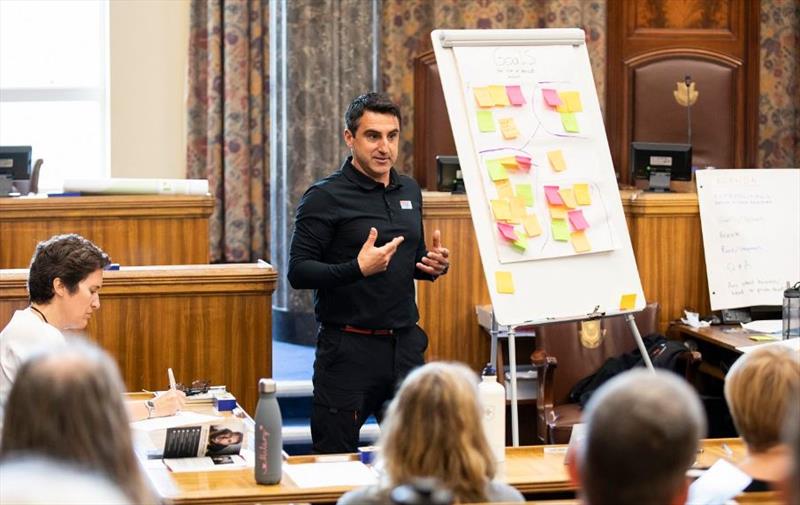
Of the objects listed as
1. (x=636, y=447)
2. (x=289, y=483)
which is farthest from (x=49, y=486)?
(x=289, y=483)

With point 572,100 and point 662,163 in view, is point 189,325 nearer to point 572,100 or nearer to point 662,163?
point 572,100

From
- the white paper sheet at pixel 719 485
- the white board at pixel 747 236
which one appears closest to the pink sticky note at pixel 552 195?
the white board at pixel 747 236

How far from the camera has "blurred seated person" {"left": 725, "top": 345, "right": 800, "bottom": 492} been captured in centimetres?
272

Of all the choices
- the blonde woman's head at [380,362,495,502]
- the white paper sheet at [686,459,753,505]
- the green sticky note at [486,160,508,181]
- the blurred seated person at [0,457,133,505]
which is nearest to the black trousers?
the green sticky note at [486,160,508,181]

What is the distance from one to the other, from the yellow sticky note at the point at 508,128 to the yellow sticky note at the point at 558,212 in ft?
1.02

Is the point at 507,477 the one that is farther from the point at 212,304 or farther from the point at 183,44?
the point at 183,44

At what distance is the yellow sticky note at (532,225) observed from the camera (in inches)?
188

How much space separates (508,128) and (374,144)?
2.24 ft

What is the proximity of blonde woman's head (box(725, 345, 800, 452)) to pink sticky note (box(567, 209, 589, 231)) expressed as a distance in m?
2.11

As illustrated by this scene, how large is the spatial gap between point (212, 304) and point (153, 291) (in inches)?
9.3

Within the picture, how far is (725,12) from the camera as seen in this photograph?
866cm

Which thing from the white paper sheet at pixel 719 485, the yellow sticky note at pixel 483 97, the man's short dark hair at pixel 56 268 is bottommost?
the white paper sheet at pixel 719 485

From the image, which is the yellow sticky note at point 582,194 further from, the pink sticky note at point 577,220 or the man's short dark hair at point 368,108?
the man's short dark hair at point 368,108

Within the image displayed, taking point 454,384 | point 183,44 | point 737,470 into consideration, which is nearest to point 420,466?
point 454,384
